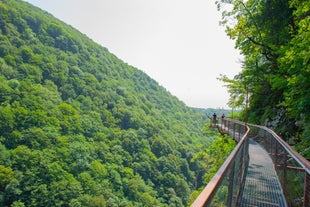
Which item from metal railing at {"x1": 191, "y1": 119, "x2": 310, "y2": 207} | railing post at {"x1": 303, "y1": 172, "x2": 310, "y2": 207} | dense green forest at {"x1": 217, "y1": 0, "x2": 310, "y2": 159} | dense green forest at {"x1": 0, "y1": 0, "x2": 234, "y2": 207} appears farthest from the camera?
dense green forest at {"x1": 0, "y1": 0, "x2": 234, "y2": 207}

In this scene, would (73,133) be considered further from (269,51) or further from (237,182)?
(237,182)

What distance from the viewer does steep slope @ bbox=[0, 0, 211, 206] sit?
6056 cm

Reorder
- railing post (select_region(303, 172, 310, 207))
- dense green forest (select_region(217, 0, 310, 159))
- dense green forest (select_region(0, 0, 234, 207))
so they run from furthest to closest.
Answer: dense green forest (select_region(0, 0, 234, 207)), dense green forest (select_region(217, 0, 310, 159)), railing post (select_region(303, 172, 310, 207))

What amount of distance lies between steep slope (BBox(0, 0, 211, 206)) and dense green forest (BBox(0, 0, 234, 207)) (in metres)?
0.28

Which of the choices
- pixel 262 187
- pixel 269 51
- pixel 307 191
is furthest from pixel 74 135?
pixel 307 191

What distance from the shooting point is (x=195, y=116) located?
187 m

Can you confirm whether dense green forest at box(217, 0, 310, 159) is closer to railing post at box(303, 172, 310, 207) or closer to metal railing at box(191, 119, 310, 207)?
metal railing at box(191, 119, 310, 207)

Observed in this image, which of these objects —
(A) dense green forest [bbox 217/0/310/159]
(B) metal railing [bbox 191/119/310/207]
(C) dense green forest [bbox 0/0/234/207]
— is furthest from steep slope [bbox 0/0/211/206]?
(B) metal railing [bbox 191/119/310/207]

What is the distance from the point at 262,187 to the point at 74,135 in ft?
276

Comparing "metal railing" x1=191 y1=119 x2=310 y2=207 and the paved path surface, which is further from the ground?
"metal railing" x1=191 y1=119 x2=310 y2=207

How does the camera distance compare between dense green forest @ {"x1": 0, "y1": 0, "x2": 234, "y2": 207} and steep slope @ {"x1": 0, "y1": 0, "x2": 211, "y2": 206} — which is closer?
dense green forest @ {"x1": 0, "y1": 0, "x2": 234, "y2": 207}

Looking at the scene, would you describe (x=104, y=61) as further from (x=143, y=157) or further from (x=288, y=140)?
(x=288, y=140)

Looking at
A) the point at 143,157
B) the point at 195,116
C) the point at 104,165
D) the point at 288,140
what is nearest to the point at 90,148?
the point at 104,165

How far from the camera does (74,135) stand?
275ft
